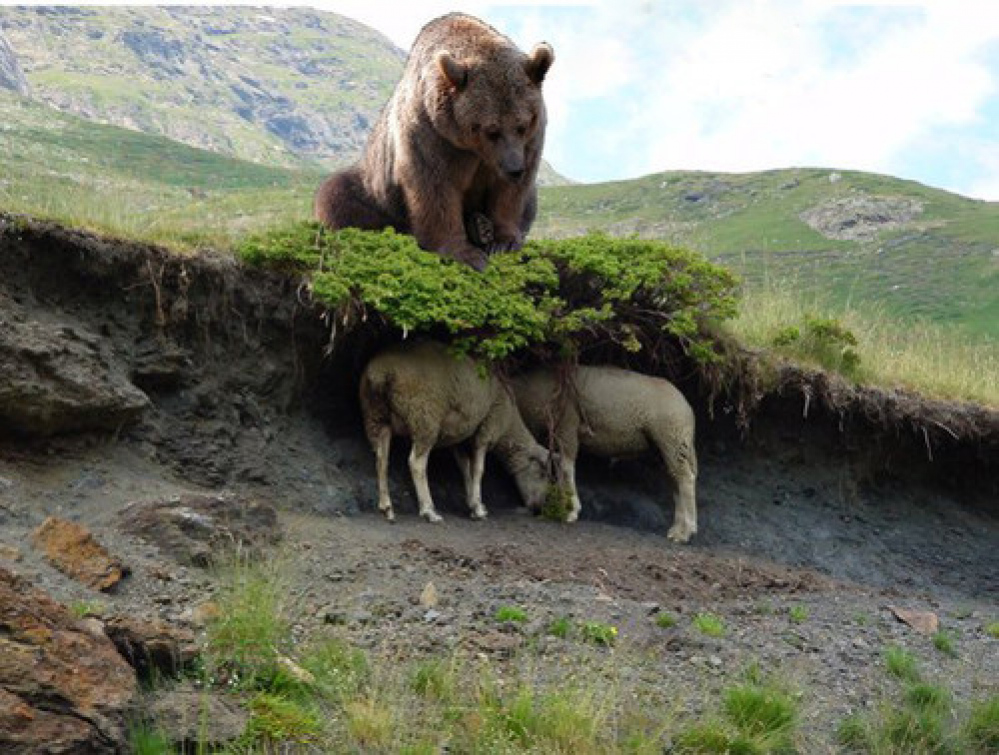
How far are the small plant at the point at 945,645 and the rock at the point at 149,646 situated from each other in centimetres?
582

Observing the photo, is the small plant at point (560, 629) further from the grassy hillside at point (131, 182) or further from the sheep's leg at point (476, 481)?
the grassy hillside at point (131, 182)

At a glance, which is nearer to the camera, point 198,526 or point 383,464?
point 198,526

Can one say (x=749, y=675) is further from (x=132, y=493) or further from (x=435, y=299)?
(x=132, y=493)

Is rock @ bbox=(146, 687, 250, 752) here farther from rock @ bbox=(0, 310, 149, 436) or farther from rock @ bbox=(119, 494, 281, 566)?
rock @ bbox=(0, 310, 149, 436)

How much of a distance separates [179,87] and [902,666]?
15938 cm

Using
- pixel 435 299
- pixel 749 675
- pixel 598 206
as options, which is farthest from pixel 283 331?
pixel 598 206

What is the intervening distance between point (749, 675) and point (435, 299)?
365 centimetres

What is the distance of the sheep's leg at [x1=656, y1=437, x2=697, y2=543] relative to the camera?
10359mm

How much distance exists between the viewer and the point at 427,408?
29.9ft

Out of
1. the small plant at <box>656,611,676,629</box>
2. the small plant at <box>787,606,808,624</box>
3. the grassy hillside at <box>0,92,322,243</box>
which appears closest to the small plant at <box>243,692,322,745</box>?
the small plant at <box>656,611,676,629</box>

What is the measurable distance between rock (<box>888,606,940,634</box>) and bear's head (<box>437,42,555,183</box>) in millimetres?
4714

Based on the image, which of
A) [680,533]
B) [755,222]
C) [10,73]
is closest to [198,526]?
[680,533]

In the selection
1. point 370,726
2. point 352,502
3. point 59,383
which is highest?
point 59,383

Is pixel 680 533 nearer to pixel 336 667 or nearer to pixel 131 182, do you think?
pixel 336 667
